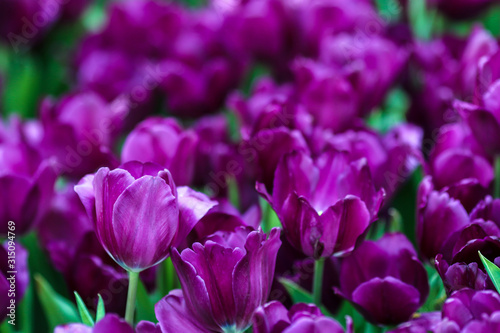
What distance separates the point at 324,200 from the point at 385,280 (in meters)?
0.11

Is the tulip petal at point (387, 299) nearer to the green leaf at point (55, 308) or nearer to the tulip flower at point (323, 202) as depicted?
the tulip flower at point (323, 202)

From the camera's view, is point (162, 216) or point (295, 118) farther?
point (295, 118)

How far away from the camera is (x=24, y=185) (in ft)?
2.54

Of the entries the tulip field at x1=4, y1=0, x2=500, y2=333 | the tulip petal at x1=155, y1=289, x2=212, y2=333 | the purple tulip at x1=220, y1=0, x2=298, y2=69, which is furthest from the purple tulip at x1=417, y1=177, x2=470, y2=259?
the purple tulip at x1=220, y1=0, x2=298, y2=69

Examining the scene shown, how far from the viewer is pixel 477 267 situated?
0.57 meters

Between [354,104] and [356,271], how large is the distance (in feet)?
1.00

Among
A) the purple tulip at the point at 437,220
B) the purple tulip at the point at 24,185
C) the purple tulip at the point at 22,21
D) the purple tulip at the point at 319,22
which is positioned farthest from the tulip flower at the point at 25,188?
the purple tulip at the point at 22,21

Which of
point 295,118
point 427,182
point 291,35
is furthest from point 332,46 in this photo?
point 427,182

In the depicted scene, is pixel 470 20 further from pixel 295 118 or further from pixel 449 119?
pixel 295 118

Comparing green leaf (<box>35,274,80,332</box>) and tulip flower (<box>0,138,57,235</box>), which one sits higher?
tulip flower (<box>0,138,57,235</box>)

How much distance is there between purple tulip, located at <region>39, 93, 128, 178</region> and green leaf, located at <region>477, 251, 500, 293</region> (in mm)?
413

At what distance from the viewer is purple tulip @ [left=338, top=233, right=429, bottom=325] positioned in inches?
24.7

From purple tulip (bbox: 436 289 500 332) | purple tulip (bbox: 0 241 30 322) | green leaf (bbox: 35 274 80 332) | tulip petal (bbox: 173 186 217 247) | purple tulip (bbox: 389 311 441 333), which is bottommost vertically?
green leaf (bbox: 35 274 80 332)

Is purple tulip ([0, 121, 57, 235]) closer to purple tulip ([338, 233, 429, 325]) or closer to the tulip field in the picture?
the tulip field
